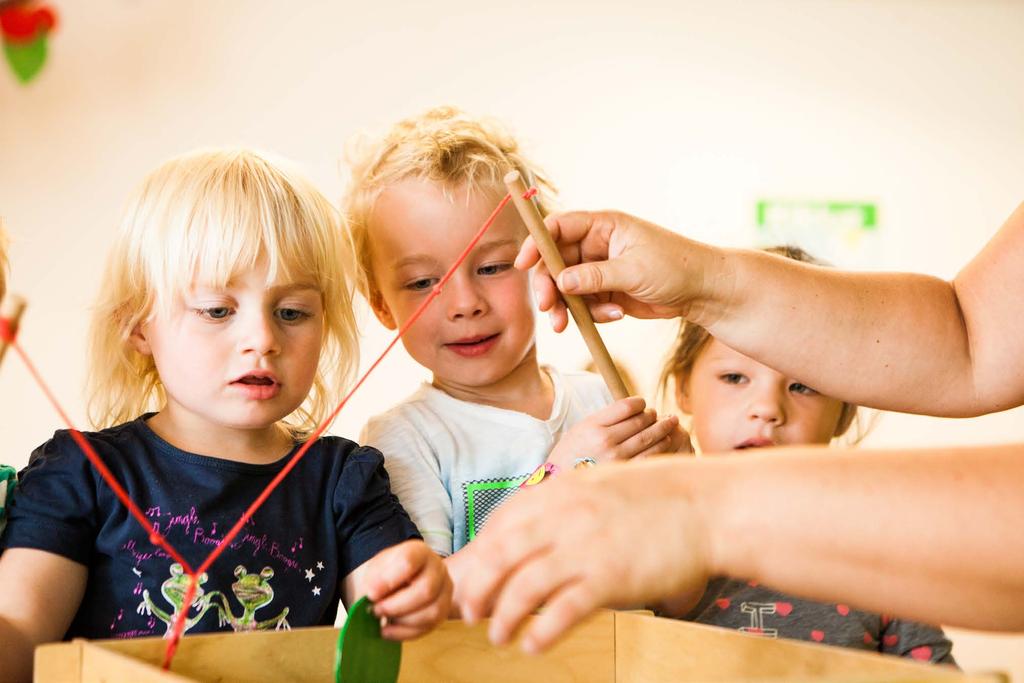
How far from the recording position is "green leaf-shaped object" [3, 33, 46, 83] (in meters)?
2.39

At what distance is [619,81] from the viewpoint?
291 centimetres

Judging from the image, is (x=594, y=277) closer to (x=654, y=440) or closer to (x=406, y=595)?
(x=654, y=440)

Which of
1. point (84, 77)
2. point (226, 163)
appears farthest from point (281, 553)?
point (84, 77)

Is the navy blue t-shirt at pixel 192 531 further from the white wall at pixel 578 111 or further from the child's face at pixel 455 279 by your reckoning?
the white wall at pixel 578 111

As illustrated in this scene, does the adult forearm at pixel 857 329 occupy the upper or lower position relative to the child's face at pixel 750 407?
upper

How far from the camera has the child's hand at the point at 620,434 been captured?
104 cm

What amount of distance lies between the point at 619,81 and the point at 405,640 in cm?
240

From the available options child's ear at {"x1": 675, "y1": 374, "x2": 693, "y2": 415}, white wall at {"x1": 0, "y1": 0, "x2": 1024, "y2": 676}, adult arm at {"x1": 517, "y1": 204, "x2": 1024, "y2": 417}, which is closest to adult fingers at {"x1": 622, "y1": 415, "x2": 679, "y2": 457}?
adult arm at {"x1": 517, "y1": 204, "x2": 1024, "y2": 417}

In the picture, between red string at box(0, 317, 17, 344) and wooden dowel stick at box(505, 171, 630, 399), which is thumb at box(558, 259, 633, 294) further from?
red string at box(0, 317, 17, 344)

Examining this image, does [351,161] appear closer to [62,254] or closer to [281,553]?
[281,553]

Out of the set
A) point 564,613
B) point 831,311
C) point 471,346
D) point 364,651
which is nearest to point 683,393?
point 471,346

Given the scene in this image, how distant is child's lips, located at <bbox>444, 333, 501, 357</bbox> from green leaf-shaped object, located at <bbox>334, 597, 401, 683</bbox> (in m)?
0.56

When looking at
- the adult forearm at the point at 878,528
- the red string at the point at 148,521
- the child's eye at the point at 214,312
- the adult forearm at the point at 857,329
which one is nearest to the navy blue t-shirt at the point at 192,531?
the red string at the point at 148,521

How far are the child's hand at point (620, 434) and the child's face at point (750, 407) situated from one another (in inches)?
9.4
